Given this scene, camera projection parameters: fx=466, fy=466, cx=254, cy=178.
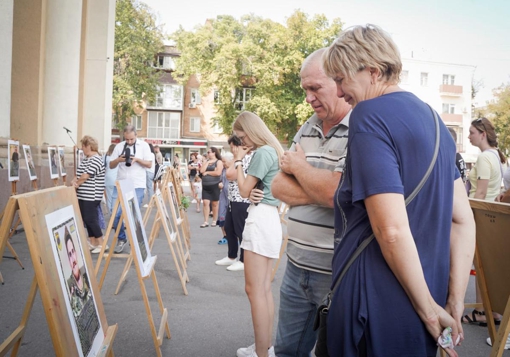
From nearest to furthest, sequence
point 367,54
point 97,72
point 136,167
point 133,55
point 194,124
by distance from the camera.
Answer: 1. point 367,54
2. point 136,167
3. point 97,72
4. point 133,55
5. point 194,124

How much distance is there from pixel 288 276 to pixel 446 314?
1163mm

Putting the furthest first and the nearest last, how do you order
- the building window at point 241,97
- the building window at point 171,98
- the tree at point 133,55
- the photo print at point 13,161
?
Answer: 1. the building window at point 171,98
2. the building window at point 241,97
3. the tree at point 133,55
4. the photo print at point 13,161

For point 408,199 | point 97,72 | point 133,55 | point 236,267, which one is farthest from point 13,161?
point 133,55

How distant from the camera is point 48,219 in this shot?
6.84 ft

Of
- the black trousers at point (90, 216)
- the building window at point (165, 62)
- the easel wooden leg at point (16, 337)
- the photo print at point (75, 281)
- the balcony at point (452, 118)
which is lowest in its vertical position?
the black trousers at point (90, 216)

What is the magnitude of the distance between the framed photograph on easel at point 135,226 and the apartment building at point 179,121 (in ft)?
161

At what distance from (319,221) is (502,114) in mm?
44308

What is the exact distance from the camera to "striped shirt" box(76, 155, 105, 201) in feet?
24.8

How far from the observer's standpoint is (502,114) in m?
40.8

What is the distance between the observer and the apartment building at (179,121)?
53.8 metres

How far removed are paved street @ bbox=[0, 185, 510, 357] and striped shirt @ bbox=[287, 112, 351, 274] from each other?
191cm

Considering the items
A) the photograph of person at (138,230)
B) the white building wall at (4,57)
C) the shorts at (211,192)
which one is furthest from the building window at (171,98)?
the photograph of person at (138,230)

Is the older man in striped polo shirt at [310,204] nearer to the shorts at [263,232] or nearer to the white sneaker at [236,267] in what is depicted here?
the shorts at [263,232]

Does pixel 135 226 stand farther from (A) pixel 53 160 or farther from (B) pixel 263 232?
(A) pixel 53 160
